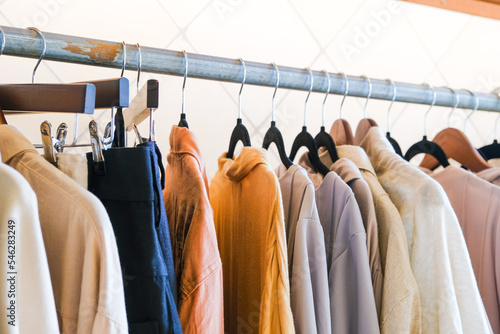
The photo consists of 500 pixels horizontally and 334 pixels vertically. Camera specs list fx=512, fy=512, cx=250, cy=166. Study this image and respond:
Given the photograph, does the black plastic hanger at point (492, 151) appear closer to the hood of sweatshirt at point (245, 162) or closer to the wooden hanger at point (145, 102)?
the hood of sweatshirt at point (245, 162)

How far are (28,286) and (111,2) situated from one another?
908 mm

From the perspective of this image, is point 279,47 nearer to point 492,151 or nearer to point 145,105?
point 492,151

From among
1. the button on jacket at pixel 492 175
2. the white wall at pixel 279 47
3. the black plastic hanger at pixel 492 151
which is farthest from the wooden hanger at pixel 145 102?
the black plastic hanger at pixel 492 151

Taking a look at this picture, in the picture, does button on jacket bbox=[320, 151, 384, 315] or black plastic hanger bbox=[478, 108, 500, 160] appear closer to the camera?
button on jacket bbox=[320, 151, 384, 315]

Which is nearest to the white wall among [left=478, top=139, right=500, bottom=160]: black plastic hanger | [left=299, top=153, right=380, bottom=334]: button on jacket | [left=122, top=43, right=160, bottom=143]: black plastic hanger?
[left=478, top=139, right=500, bottom=160]: black plastic hanger

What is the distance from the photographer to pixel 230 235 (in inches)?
34.7

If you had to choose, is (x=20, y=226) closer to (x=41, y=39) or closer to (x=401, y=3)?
(x=41, y=39)

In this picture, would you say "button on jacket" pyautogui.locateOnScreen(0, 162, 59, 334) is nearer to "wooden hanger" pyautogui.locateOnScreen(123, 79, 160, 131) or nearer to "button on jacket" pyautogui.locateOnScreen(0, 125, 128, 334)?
"button on jacket" pyautogui.locateOnScreen(0, 125, 128, 334)

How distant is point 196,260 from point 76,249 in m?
0.17

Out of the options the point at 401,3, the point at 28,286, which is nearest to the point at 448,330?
the point at 28,286

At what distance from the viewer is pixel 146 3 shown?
1269mm

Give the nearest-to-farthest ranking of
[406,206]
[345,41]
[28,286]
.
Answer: [28,286]
[406,206]
[345,41]

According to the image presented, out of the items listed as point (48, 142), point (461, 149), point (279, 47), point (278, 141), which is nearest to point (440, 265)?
point (278, 141)

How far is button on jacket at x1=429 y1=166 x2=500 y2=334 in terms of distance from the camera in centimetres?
90
